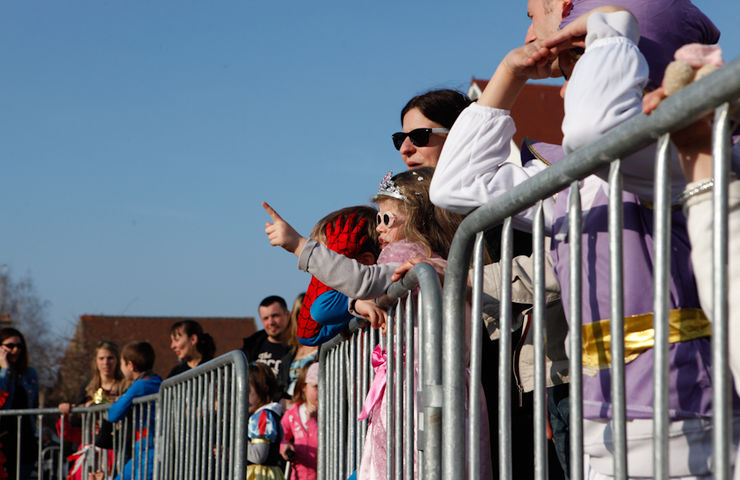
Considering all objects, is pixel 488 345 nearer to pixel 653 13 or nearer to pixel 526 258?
pixel 526 258

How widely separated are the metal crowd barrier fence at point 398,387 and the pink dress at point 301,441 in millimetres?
2602

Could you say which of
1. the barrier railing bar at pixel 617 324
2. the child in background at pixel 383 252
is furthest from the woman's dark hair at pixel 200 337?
the barrier railing bar at pixel 617 324

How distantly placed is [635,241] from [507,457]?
0.57 meters

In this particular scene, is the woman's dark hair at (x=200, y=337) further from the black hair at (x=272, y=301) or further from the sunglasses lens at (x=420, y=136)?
the sunglasses lens at (x=420, y=136)

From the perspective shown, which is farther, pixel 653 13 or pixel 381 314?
pixel 381 314

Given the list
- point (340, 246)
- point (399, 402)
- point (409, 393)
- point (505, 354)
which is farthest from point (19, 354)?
point (505, 354)

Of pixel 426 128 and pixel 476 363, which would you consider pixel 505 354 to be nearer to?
pixel 476 363

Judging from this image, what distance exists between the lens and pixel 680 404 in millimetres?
1865

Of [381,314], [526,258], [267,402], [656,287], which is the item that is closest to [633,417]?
[656,287]

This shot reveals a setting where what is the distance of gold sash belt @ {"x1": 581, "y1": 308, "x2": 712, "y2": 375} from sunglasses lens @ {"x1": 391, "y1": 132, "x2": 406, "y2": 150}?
2.21 m

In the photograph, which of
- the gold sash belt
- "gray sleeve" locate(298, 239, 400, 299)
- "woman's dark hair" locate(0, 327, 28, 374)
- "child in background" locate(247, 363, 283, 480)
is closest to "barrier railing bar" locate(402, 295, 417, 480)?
"gray sleeve" locate(298, 239, 400, 299)

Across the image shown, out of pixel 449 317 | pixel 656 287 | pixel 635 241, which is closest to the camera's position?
pixel 656 287

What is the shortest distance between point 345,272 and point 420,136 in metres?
0.97

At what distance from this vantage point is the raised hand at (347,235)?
4023 millimetres
